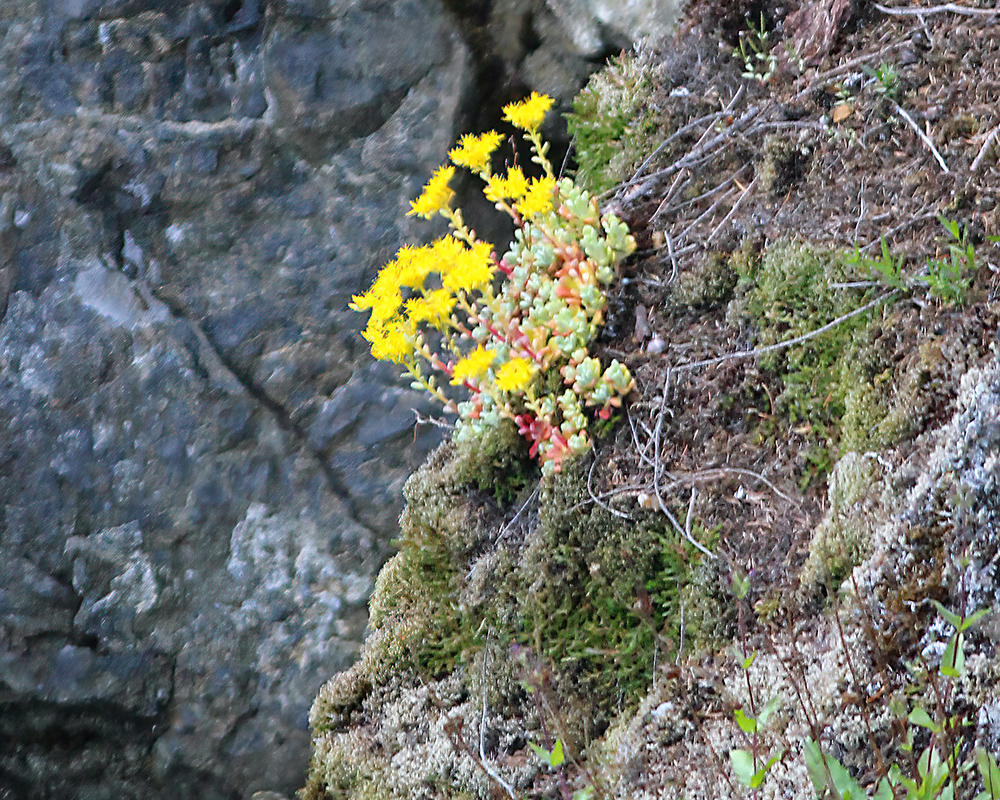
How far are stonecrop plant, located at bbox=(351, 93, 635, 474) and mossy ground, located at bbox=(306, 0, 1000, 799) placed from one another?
0.45 ft

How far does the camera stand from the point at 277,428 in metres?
4.03

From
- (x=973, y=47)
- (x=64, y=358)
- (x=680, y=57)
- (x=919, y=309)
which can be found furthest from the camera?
(x=64, y=358)

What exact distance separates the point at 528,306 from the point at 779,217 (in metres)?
1.03

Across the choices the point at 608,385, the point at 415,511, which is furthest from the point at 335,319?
the point at 608,385

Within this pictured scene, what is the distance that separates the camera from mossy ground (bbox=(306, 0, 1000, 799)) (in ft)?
6.56

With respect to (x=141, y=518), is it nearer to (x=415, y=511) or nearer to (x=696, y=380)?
(x=415, y=511)

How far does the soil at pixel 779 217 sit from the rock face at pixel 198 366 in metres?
0.91

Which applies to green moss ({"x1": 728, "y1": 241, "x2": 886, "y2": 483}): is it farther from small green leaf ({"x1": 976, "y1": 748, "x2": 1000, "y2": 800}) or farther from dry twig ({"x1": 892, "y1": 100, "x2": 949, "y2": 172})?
small green leaf ({"x1": 976, "y1": 748, "x2": 1000, "y2": 800})

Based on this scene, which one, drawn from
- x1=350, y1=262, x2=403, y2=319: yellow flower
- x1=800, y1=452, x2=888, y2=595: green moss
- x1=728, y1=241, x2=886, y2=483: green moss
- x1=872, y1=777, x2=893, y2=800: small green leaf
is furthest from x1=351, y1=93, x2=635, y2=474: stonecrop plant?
x1=872, y1=777, x2=893, y2=800: small green leaf

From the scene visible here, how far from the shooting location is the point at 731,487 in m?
2.68

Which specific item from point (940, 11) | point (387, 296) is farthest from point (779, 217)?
point (387, 296)

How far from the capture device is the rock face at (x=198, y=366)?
3.85m

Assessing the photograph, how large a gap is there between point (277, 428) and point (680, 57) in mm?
2545

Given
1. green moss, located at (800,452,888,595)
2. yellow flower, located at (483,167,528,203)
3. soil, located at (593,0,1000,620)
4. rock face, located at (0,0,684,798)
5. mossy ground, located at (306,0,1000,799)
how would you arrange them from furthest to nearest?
1. rock face, located at (0,0,684,798)
2. yellow flower, located at (483,167,528,203)
3. soil, located at (593,0,1000,620)
4. green moss, located at (800,452,888,595)
5. mossy ground, located at (306,0,1000,799)
